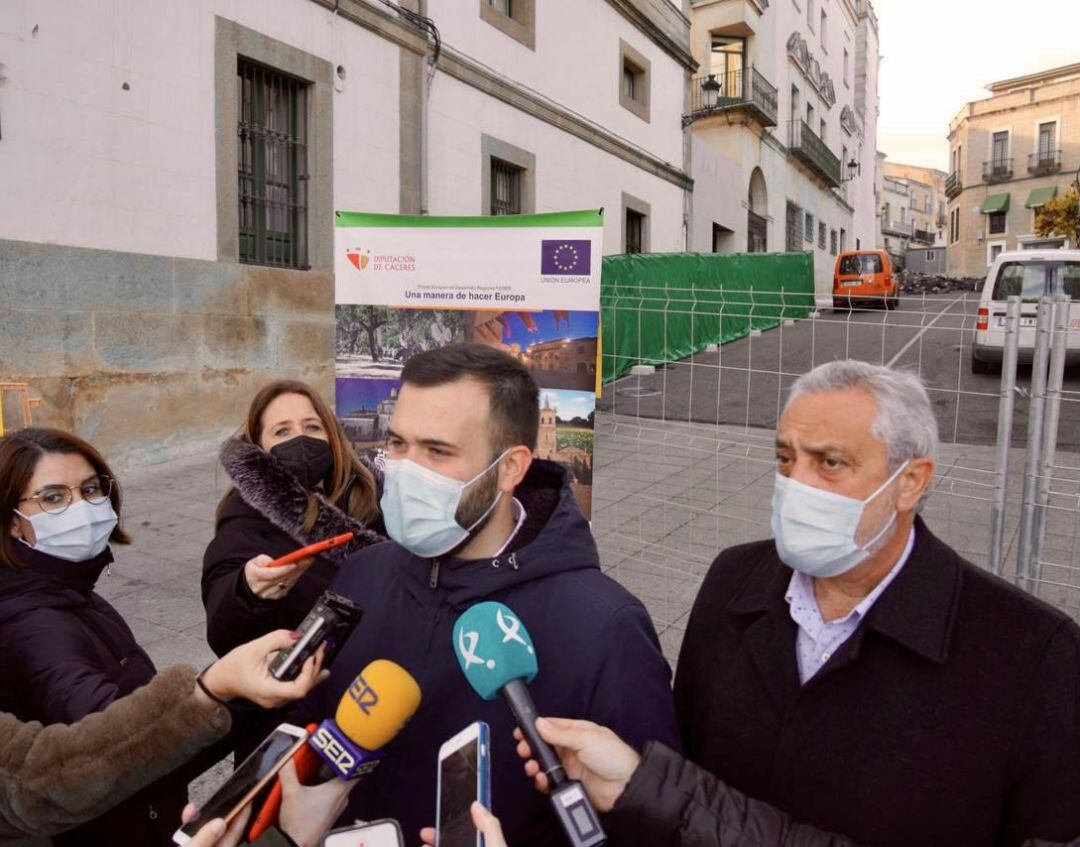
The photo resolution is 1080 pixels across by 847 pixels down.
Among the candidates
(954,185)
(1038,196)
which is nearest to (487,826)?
(1038,196)

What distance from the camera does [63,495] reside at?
2.42 meters

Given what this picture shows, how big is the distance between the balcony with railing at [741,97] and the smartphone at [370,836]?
2536cm

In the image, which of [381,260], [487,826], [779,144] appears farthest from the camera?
[779,144]

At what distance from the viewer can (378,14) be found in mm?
10844

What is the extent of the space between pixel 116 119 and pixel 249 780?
8.10 metres

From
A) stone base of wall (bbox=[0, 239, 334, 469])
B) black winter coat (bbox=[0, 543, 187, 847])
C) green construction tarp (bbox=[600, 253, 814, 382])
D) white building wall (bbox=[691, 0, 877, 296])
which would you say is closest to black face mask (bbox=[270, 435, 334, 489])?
black winter coat (bbox=[0, 543, 187, 847])

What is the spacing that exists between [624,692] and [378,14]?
36.2 ft

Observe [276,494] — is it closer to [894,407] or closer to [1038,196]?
[894,407]

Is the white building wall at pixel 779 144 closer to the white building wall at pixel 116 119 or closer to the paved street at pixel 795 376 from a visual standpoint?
the paved street at pixel 795 376

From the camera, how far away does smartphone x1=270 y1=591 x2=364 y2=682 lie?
5.12ft

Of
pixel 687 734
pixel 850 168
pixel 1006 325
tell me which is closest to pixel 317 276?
pixel 1006 325

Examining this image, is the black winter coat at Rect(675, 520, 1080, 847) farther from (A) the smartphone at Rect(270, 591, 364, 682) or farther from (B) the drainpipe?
(B) the drainpipe

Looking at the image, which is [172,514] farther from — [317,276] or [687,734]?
[687,734]

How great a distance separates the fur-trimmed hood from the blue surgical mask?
2.82 ft
